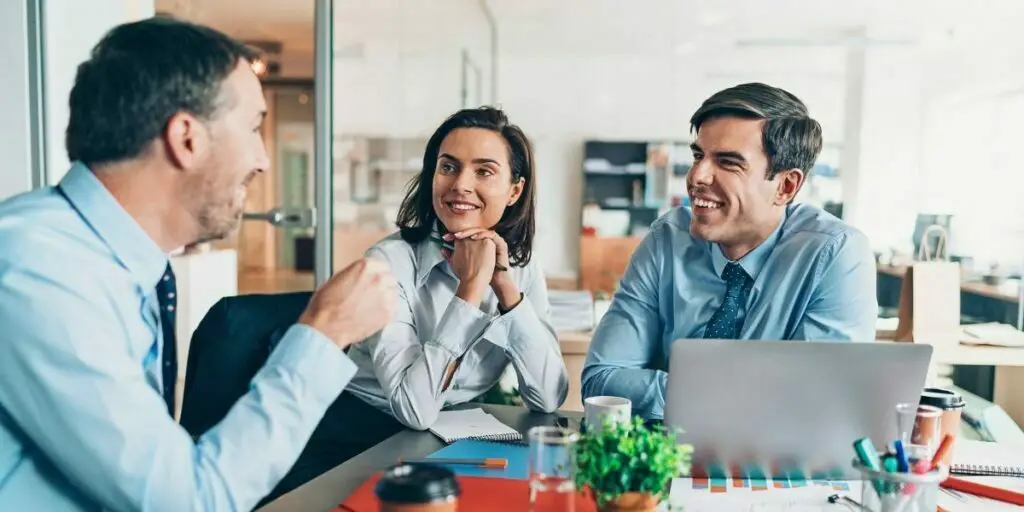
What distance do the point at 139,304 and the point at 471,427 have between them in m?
0.67

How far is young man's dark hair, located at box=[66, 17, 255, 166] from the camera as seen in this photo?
95cm

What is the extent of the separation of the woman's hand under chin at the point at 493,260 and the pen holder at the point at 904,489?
93 centimetres

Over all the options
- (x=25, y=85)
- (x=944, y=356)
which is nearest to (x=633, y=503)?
(x=25, y=85)

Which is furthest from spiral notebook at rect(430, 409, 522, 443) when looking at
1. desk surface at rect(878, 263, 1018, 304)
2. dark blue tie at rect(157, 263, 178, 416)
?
desk surface at rect(878, 263, 1018, 304)

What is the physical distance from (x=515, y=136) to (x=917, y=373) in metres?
1.12

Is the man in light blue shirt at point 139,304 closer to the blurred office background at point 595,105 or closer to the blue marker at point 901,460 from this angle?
the blurred office background at point 595,105

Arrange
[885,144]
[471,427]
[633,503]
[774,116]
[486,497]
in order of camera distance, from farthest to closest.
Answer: [885,144] → [774,116] → [471,427] → [486,497] → [633,503]

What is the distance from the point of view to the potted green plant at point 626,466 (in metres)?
0.89

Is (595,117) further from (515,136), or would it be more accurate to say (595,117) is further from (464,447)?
(464,447)

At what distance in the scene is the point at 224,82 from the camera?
39.4 inches

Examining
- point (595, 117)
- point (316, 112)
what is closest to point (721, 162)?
point (316, 112)

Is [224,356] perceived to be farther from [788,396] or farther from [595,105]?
[595,105]

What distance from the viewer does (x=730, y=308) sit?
1.71 metres

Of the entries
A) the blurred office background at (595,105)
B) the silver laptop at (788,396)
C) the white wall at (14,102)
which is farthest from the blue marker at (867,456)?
the white wall at (14,102)
